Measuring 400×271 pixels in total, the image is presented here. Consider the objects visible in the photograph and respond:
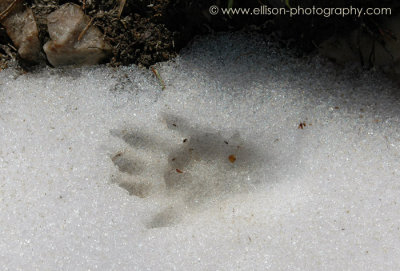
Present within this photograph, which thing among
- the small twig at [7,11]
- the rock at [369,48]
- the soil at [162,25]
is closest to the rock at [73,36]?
the soil at [162,25]

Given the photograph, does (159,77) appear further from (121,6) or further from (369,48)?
(369,48)

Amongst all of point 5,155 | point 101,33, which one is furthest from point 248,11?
point 5,155

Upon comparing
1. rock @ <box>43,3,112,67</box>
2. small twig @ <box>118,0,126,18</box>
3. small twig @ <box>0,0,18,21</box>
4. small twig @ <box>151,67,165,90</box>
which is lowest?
small twig @ <box>151,67,165,90</box>

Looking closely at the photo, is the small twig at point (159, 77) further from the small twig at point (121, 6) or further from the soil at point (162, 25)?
the small twig at point (121, 6)

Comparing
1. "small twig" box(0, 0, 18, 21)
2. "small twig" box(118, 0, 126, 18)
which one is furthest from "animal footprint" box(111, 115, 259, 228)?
"small twig" box(0, 0, 18, 21)

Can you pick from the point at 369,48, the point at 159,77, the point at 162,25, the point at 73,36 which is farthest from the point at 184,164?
the point at 369,48

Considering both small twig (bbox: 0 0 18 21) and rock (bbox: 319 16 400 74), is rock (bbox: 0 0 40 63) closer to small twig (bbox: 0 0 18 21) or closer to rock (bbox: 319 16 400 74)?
small twig (bbox: 0 0 18 21)

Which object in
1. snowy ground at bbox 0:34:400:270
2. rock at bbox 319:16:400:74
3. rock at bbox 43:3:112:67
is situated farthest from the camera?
rock at bbox 43:3:112:67
